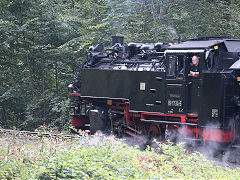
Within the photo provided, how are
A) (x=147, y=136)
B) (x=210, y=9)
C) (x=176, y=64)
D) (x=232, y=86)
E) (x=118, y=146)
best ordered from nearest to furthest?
(x=118, y=146) < (x=232, y=86) < (x=176, y=64) < (x=147, y=136) < (x=210, y=9)

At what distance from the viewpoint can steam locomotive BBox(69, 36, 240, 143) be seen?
11.2 m

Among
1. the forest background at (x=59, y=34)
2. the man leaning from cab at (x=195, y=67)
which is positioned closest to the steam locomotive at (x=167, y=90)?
the man leaning from cab at (x=195, y=67)

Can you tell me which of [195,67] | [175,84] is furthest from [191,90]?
[195,67]

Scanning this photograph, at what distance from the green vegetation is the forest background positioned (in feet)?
31.2

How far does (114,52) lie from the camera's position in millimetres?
15641

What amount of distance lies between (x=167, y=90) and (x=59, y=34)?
30.6ft

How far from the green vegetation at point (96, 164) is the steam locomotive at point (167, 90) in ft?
5.60

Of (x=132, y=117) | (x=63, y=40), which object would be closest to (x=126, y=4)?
(x=63, y=40)

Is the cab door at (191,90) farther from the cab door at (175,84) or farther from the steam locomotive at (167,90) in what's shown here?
the cab door at (175,84)

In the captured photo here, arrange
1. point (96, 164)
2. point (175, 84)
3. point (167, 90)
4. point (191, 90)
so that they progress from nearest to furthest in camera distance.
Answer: point (96, 164)
point (191, 90)
point (175, 84)
point (167, 90)

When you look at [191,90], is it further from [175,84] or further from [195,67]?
[195,67]

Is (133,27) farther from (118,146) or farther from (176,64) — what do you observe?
(118,146)

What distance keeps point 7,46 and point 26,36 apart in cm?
124

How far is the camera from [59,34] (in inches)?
800
